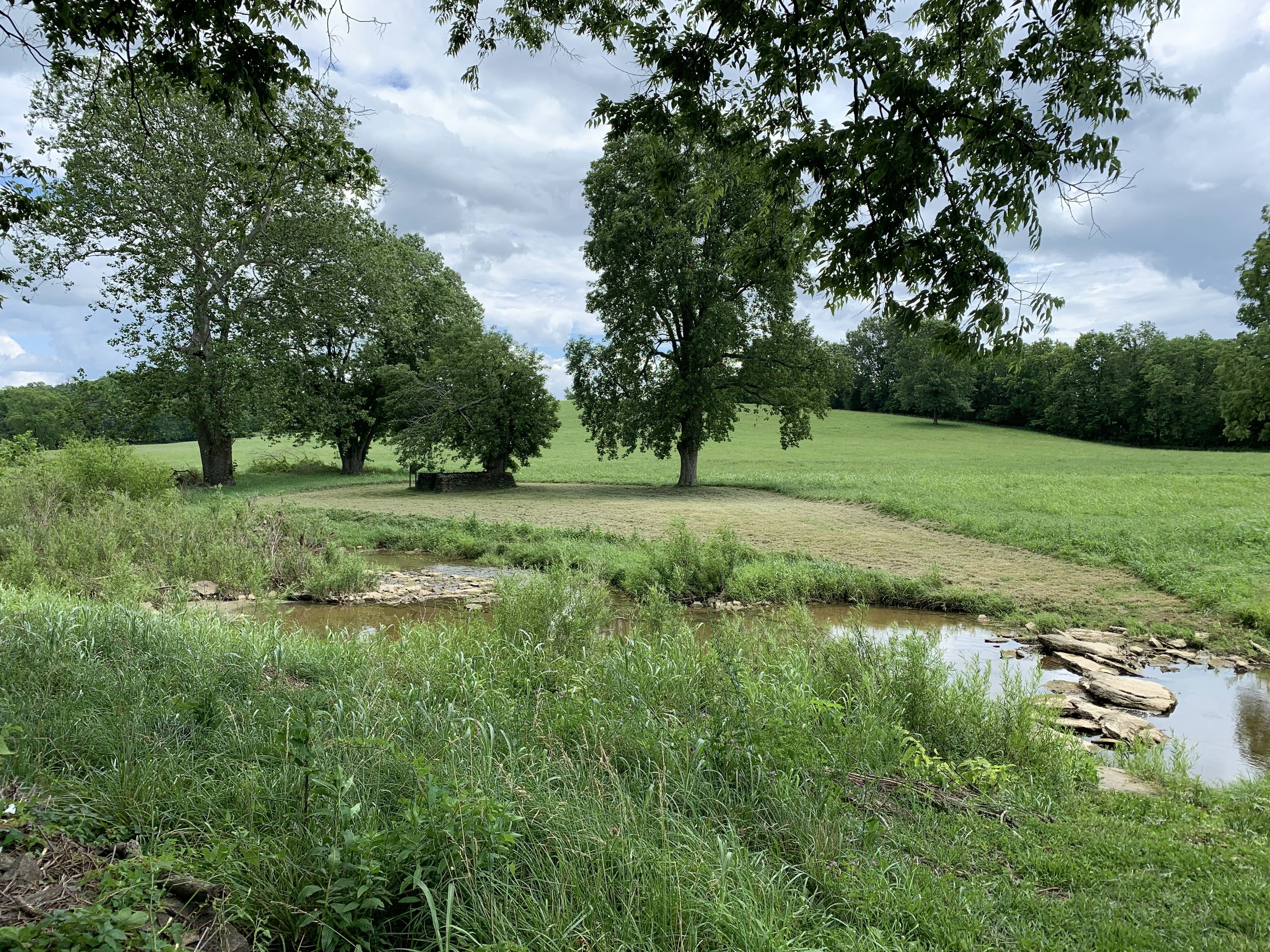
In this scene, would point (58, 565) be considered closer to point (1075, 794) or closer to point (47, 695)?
point (47, 695)

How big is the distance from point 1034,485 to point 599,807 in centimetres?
2726

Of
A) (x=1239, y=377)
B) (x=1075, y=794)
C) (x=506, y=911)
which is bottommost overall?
(x=1075, y=794)

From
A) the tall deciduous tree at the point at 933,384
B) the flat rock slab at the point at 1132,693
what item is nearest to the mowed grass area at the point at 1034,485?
the flat rock slab at the point at 1132,693

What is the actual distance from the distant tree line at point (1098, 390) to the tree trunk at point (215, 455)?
43575 mm

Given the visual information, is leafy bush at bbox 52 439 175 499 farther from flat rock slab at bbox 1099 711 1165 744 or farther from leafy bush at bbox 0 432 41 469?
flat rock slab at bbox 1099 711 1165 744

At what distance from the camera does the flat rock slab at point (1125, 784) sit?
15.8 feet

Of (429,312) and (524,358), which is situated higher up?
(429,312)

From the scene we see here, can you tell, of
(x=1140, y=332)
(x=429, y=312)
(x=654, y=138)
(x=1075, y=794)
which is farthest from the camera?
(x=1140, y=332)

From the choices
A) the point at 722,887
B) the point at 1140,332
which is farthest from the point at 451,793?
the point at 1140,332

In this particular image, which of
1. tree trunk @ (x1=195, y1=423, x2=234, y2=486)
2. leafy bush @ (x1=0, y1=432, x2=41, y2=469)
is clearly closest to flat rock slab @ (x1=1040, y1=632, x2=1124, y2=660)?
leafy bush @ (x1=0, y1=432, x2=41, y2=469)

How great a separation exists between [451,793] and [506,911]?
65 cm

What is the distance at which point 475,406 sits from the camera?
2952 centimetres

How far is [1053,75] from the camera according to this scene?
5.70 meters

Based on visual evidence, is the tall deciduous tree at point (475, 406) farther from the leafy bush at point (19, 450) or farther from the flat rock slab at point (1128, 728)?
the flat rock slab at point (1128, 728)
